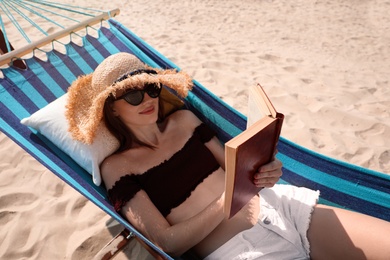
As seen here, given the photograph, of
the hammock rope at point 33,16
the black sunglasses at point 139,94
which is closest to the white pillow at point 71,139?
the black sunglasses at point 139,94

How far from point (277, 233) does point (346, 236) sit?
0.27 m

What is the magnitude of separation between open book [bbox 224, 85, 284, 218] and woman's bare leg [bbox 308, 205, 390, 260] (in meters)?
0.37

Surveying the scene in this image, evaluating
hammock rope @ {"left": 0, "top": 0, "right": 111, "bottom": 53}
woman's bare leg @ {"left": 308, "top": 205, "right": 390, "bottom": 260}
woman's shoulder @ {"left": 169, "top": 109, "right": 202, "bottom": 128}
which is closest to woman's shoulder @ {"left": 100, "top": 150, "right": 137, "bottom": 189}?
woman's shoulder @ {"left": 169, "top": 109, "right": 202, "bottom": 128}

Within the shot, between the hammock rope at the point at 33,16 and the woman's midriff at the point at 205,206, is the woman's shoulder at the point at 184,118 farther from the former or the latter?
the hammock rope at the point at 33,16

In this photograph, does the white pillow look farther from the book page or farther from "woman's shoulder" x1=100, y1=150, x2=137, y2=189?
the book page

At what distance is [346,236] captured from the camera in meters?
1.32

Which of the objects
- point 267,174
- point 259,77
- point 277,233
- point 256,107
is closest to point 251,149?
point 256,107

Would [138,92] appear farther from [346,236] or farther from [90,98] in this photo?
[346,236]

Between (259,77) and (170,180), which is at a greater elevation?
(170,180)

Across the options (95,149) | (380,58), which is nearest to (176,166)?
(95,149)

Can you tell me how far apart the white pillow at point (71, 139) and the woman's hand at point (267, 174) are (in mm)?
733

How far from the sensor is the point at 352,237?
132 centimetres

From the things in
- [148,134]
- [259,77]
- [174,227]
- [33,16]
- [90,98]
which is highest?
[90,98]

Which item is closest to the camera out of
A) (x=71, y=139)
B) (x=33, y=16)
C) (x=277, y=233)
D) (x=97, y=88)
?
(x=277, y=233)
